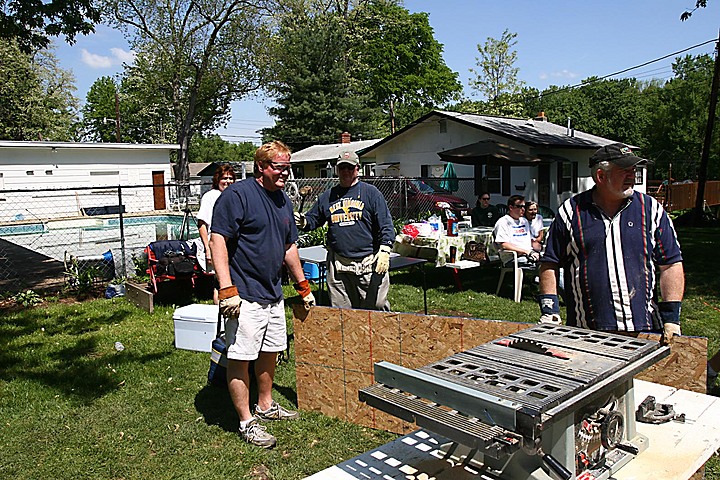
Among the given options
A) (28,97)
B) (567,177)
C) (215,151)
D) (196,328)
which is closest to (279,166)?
(196,328)

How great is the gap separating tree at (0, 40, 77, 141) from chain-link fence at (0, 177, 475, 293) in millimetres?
7697

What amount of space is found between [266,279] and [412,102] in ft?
151

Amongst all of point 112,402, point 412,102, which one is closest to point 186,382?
point 112,402

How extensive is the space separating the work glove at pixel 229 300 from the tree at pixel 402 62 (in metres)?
39.2

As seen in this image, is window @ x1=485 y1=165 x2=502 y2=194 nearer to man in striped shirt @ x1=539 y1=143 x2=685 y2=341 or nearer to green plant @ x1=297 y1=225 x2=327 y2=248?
green plant @ x1=297 y1=225 x2=327 y2=248

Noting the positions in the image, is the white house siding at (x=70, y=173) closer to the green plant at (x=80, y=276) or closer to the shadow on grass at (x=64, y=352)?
the green plant at (x=80, y=276)

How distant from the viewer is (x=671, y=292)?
2.74 meters

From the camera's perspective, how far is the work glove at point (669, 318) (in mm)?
2623

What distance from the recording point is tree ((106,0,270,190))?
1147 inches

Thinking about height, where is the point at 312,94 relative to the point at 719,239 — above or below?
above

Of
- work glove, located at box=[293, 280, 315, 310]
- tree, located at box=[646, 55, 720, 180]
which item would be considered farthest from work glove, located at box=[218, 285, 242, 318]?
tree, located at box=[646, 55, 720, 180]

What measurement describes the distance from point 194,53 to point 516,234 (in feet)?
87.6

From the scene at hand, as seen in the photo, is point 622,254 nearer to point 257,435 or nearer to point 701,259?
point 257,435

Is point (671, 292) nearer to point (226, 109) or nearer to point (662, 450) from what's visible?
point (662, 450)
